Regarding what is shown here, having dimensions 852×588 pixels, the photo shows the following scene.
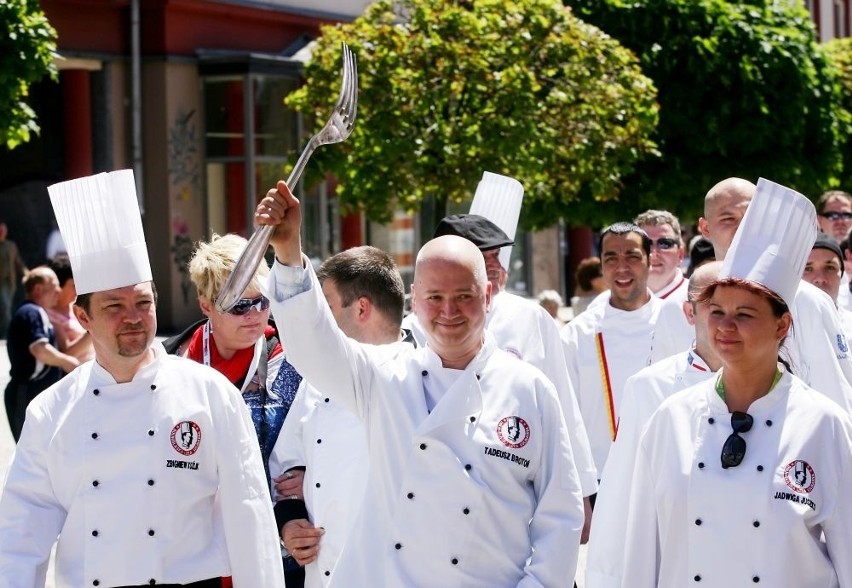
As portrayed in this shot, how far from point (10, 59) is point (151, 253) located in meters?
11.6

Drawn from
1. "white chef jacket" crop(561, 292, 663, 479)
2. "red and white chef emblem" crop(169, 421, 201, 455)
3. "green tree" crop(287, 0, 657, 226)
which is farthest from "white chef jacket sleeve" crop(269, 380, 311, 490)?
"green tree" crop(287, 0, 657, 226)

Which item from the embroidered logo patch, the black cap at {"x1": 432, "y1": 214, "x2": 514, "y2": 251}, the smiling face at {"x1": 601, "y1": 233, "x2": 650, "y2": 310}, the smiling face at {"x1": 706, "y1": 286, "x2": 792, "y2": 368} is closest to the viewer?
the smiling face at {"x1": 706, "y1": 286, "x2": 792, "y2": 368}

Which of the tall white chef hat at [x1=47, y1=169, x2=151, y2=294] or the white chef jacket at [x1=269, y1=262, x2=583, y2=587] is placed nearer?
the white chef jacket at [x1=269, y1=262, x2=583, y2=587]

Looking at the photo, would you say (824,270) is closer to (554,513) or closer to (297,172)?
(554,513)

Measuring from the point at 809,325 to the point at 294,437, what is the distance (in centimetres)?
228

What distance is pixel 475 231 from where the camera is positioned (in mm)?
6957

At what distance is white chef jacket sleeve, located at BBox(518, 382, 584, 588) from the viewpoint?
13.7ft

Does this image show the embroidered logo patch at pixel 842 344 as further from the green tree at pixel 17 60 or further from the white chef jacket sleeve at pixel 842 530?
the green tree at pixel 17 60

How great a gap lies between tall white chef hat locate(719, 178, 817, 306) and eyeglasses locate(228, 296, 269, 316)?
6.51ft

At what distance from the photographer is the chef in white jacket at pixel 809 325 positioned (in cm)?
615

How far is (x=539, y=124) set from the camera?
14.9 metres

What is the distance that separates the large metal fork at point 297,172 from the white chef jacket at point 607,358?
4.01 meters

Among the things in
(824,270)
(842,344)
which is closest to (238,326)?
(842,344)

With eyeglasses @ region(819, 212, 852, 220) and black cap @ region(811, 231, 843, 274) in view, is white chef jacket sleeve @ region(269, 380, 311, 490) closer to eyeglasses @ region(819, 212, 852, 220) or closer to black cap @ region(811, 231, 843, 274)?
black cap @ region(811, 231, 843, 274)
